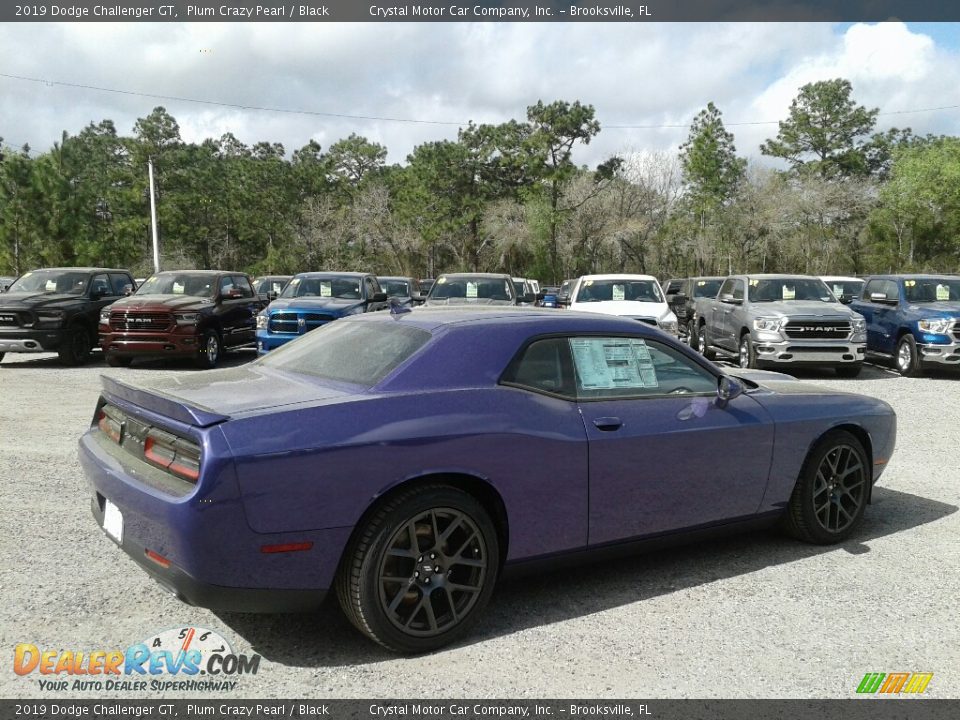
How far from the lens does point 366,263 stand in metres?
57.7

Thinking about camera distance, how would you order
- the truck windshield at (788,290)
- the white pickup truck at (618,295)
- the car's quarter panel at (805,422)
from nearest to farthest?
the car's quarter panel at (805,422), the white pickup truck at (618,295), the truck windshield at (788,290)

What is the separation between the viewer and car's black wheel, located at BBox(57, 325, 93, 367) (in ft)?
47.0

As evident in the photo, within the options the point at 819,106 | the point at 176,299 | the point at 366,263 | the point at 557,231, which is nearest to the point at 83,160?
the point at 366,263

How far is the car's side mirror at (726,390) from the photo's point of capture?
4414 mm

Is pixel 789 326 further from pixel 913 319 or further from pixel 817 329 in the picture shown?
pixel 913 319

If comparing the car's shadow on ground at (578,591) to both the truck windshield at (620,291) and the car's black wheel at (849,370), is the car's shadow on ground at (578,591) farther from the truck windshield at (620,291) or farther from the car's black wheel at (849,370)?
the truck windshield at (620,291)

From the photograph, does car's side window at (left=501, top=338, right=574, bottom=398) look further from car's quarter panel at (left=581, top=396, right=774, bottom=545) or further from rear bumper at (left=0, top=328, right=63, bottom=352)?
rear bumper at (left=0, top=328, right=63, bottom=352)

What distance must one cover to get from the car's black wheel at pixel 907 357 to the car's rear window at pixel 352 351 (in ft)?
41.0

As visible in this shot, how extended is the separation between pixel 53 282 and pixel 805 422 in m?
14.9

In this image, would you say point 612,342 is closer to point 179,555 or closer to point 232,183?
point 179,555

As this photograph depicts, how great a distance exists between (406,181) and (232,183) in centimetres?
1319

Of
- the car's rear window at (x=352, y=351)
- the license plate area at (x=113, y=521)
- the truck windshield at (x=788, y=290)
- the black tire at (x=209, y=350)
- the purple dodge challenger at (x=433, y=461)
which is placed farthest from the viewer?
the truck windshield at (x=788, y=290)

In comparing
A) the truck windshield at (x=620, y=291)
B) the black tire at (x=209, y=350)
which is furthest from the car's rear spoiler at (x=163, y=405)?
the truck windshield at (x=620, y=291)

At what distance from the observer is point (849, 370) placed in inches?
559
